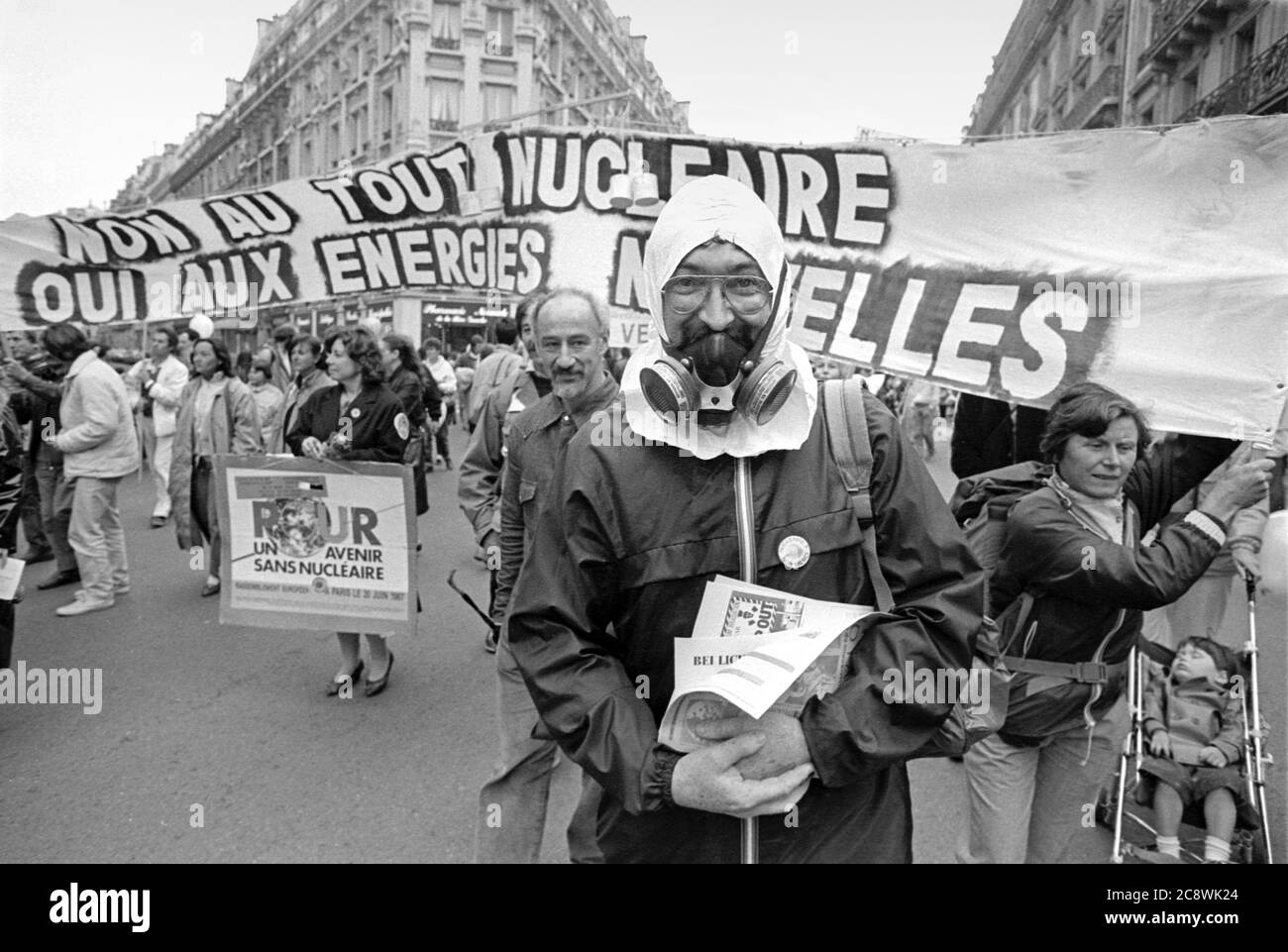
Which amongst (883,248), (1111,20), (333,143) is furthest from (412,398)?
(333,143)

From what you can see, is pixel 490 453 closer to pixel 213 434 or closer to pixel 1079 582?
pixel 1079 582

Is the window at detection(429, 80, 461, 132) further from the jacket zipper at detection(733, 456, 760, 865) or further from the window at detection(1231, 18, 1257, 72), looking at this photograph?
the jacket zipper at detection(733, 456, 760, 865)

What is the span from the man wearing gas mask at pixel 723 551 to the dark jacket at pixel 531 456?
1219 mm

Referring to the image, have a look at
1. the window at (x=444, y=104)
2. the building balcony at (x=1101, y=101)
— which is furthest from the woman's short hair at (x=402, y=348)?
the window at (x=444, y=104)

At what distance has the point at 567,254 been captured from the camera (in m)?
3.71

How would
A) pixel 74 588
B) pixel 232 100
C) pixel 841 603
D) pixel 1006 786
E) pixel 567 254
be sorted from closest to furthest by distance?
1. pixel 841 603
2. pixel 1006 786
3. pixel 567 254
4. pixel 74 588
5. pixel 232 100

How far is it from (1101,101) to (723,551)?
98.6 feet

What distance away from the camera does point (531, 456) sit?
285 cm

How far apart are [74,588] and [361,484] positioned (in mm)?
3588

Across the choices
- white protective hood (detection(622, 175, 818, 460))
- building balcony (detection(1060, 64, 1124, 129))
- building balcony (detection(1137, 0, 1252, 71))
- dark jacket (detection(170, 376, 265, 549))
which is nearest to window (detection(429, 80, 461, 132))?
building balcony (detection(1060, 64, 1124, 129))

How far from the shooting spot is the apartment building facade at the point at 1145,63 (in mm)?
16547
